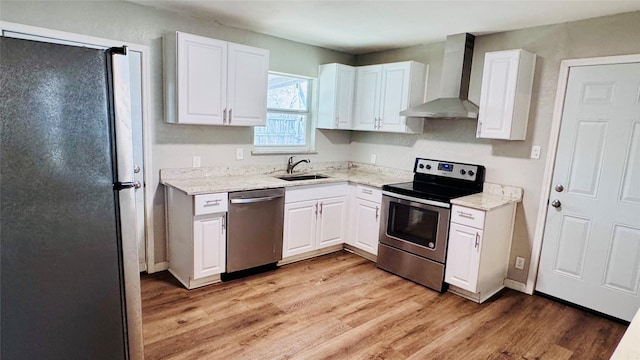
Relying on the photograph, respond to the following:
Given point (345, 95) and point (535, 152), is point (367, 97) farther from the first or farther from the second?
point (535, 152)

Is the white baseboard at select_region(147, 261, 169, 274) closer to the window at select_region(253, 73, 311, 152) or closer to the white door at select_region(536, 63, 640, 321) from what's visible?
the window at select_region(253, 73, 311, 152)

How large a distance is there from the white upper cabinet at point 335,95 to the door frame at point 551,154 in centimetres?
208

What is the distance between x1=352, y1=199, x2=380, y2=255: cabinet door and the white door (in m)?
1.55

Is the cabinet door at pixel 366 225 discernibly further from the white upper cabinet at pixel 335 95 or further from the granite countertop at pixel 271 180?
the white upper cabinet at pixel 335 95

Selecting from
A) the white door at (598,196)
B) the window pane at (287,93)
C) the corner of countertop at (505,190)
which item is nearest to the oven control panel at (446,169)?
the corner of countertop at (505,190)

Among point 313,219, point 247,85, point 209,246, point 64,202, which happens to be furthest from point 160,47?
point 64,202

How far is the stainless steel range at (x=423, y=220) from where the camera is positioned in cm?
324

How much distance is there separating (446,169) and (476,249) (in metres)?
1.01

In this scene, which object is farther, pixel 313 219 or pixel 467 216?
pixel 313 219

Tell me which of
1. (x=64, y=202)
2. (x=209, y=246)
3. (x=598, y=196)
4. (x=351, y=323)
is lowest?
(x=351, y=323)

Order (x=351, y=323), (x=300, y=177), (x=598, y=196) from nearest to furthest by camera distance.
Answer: (x=351, y=323), (x=598, y=196), (x=300, y=177)

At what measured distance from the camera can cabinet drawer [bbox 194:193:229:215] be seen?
2.94m

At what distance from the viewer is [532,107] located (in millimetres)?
3186

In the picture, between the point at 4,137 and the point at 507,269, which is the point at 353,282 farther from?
the point at 4,137
